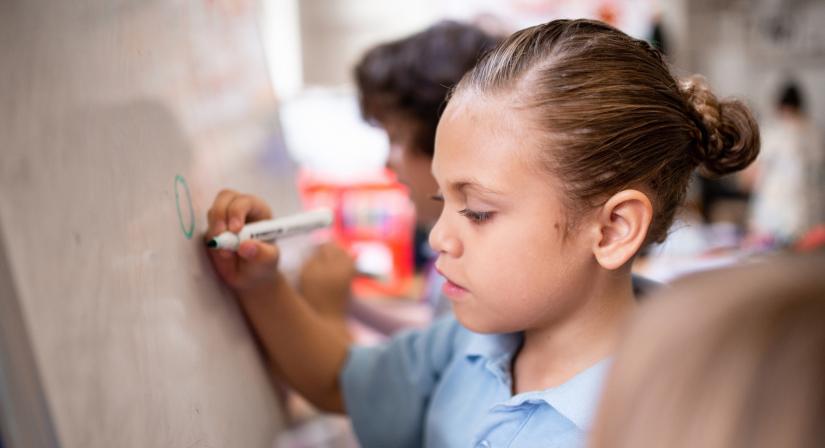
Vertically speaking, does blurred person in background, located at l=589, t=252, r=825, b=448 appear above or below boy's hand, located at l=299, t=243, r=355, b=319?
above

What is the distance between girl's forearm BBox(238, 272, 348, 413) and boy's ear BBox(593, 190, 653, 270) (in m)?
0.32

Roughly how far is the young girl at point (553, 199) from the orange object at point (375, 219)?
64.9 inches

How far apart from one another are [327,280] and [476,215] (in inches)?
13.2

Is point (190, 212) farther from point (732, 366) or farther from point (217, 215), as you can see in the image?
point (732, 366)

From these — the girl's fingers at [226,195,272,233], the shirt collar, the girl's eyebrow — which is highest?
the girl's eyebrow

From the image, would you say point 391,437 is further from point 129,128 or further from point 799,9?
point 799,9

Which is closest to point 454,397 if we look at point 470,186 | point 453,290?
point 453,290

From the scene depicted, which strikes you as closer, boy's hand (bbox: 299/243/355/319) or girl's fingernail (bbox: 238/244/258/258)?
girl's fingernail (bbox: 238/244/258/258)

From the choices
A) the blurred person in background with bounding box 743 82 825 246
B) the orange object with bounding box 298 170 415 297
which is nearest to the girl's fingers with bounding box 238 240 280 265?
the orange object with bounding box 298 170 415 297

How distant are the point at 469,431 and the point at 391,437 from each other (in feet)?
0.45

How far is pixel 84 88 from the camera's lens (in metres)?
0.43

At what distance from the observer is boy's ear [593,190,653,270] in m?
0.54

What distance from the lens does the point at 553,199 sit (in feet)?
1.80

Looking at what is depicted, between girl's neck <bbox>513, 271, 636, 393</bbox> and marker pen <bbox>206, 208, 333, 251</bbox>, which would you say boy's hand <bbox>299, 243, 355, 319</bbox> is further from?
girl's neck <bbox>513, 271, 636, 393</bbox>
